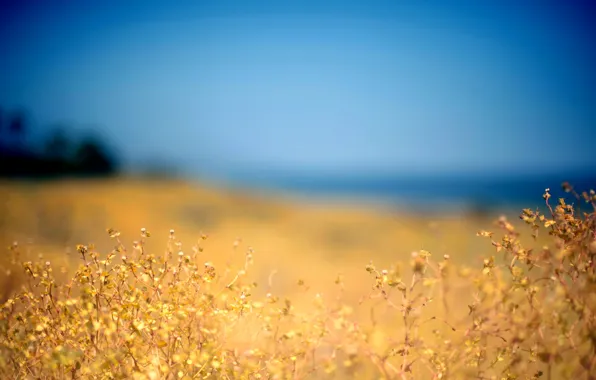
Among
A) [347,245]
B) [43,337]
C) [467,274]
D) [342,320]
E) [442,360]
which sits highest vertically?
[467,274]

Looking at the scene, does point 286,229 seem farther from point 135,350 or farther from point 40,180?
point 135,350

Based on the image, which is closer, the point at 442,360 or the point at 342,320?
the point at 342,320

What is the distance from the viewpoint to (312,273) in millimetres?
28172

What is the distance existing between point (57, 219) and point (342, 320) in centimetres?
2623

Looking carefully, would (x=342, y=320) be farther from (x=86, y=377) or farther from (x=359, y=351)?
(x=86, y=377)

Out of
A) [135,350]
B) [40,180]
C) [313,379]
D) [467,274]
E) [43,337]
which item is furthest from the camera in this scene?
[40,180]

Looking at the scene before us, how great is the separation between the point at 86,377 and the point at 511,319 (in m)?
3.12

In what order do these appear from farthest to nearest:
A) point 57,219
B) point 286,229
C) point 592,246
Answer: point 286,229, point 57,219, point 592,246

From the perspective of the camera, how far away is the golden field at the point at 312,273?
3029mm

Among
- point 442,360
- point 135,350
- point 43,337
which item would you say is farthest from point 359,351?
point 43,337

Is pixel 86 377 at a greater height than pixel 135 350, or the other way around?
pixel 135 350

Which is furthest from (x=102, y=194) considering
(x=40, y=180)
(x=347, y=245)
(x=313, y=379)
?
(x=313, y=379)

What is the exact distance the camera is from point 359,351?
3.24 m

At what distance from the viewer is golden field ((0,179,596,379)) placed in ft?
9.94
